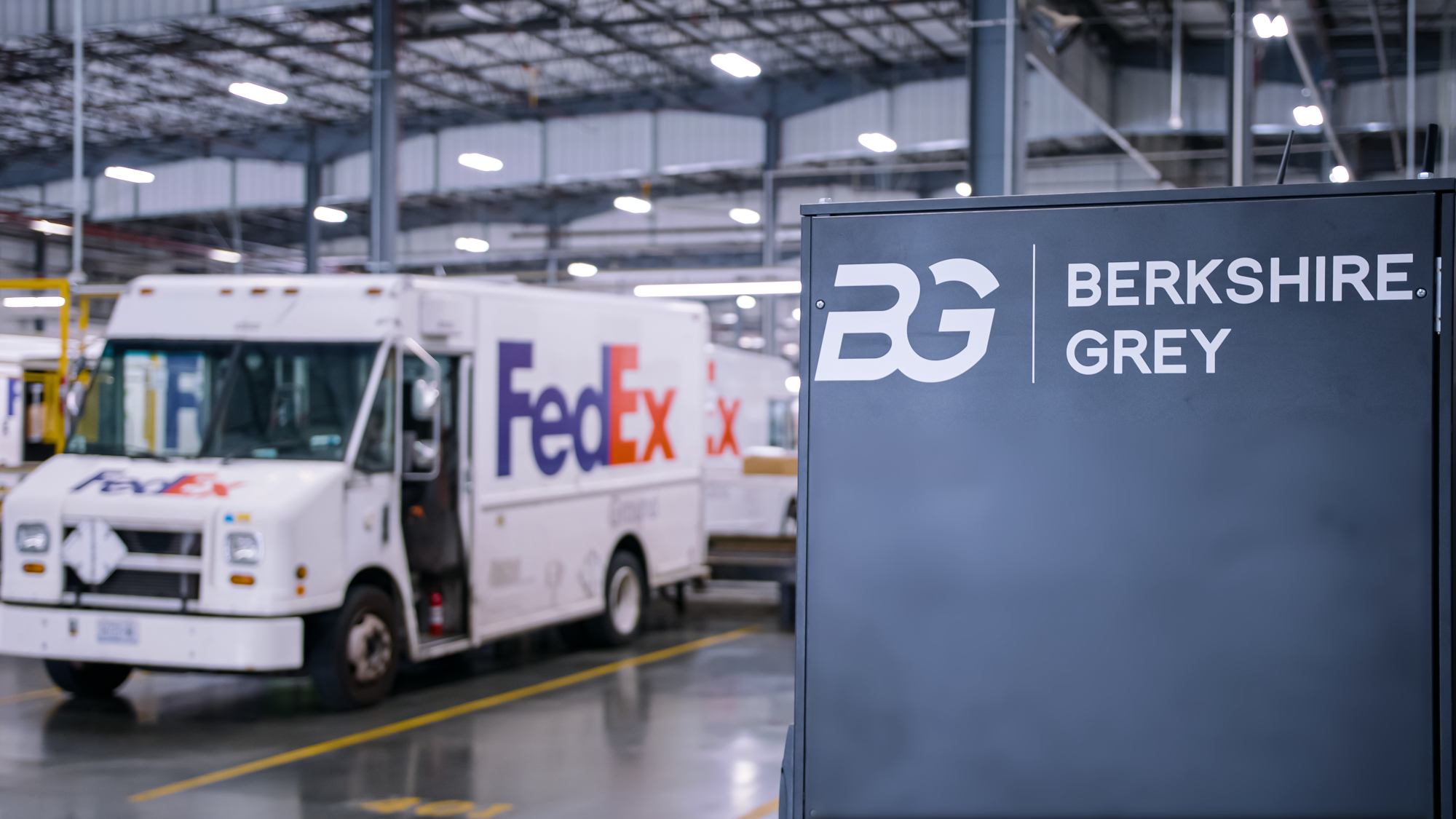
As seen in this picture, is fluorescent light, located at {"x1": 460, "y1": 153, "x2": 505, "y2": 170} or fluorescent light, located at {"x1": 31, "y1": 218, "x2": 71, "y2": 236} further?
fluorescent light, located at {"x1": 31, "y1": 218, "x2": 71, "y2": 236}

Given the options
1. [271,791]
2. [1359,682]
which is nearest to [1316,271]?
[1359,682]

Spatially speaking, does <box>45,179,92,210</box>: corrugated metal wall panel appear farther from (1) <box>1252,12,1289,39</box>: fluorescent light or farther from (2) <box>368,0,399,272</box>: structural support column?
(1) <box>1252,12,1289,39</box>: fluorescent light

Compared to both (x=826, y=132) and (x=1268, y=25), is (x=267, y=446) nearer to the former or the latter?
(x=1268, y=25)

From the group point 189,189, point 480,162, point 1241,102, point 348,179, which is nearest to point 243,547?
point 1241,102

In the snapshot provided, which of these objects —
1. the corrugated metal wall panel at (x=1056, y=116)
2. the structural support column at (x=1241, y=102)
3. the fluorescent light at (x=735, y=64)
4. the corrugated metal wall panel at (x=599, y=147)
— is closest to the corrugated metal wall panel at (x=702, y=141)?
the corrugated metal wall panel at (x=599, y=147)

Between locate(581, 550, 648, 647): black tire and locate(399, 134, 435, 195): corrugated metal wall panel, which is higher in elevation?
locate(399, 134, 435, 195): corrugated metal wall panel

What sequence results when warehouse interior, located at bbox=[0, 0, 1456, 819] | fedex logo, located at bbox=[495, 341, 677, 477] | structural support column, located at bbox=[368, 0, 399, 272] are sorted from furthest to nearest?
structural support column, located at bbox=[368, 0, 399, 272], fedex logo, located at bbox=[495, 341, 677, 477], warehouse interior, located at bbox=[0, 0, 1456, 819]

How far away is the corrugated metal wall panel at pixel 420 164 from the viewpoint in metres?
32.4

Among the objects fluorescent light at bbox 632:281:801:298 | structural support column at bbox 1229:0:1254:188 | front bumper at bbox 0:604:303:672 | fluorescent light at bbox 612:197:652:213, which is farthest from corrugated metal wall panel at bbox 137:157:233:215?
structural support column at bbox 1229:0:1254:188

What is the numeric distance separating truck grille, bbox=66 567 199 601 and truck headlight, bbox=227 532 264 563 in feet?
1.06

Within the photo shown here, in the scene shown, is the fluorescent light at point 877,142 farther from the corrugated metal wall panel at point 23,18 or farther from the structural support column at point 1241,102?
the corrugated metal wall panel at point 23,18

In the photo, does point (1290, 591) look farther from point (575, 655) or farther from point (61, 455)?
point (575, 655)

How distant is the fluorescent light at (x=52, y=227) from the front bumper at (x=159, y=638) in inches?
997

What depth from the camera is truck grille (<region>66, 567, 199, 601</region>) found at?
8.92 meters
